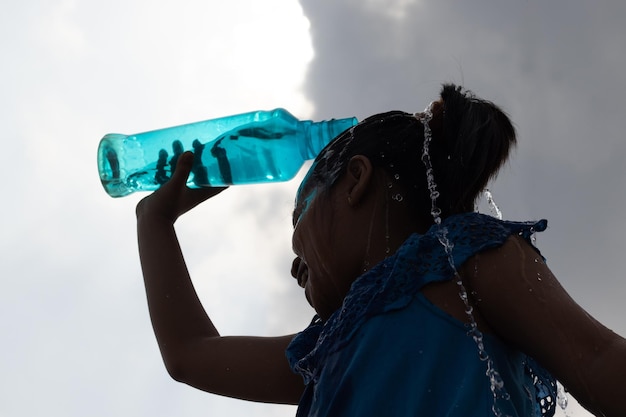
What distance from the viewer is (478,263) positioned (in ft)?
7.22

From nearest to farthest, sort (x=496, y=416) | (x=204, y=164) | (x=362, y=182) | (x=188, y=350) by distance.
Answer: (x=496, y=416) → (x=362, y=182) → (x=188, y=350) → (x=204, y=164)

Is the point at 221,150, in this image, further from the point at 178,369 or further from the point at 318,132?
the point at 178,369

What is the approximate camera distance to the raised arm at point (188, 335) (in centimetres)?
321

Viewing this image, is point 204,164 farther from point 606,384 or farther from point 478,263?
point 606,384

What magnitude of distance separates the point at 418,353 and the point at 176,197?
1721mm

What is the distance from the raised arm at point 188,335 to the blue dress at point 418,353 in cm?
81

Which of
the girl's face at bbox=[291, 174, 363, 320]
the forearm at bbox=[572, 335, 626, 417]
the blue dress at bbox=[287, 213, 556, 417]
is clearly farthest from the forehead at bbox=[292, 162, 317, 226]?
A: the forearm at bbox=[572, 335, 626, 417]

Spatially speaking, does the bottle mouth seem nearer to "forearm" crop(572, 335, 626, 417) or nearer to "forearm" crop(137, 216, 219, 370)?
"forearm" crop(137, 216, 219, 370)

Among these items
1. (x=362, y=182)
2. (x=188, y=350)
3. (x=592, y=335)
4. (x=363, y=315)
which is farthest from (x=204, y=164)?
(x=592, y=335)

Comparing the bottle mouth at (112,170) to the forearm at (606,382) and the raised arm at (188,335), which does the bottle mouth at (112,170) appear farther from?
the forearm at (606,382)

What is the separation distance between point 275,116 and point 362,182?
86cm

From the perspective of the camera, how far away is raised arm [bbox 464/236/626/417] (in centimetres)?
186

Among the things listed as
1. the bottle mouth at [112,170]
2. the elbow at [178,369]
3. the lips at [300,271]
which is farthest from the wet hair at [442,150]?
the bottle mouth at [112,170]

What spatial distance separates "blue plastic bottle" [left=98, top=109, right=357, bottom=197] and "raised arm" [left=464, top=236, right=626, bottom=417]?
4.19ft
